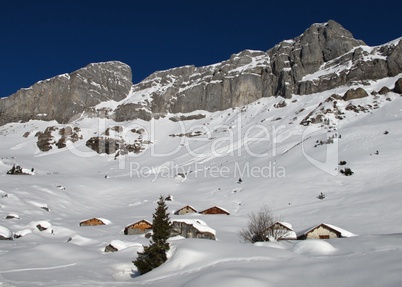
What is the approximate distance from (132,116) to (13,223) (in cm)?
11729

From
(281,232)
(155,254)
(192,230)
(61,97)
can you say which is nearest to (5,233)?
(192,230)

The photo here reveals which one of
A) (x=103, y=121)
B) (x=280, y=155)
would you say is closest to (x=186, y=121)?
(x=103, y=121)

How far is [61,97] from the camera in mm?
168250

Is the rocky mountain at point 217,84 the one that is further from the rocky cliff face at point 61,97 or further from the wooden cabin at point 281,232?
the wooden cabin at point 281,232

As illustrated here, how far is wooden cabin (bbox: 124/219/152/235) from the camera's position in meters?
41.1

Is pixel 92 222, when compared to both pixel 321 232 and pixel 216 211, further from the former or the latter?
pixel 321 232

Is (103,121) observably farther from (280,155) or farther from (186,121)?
(280,155)

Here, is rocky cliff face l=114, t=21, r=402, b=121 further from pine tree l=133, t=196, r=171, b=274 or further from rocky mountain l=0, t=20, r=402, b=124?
pine tree l=133, t=196, r=171, b=274

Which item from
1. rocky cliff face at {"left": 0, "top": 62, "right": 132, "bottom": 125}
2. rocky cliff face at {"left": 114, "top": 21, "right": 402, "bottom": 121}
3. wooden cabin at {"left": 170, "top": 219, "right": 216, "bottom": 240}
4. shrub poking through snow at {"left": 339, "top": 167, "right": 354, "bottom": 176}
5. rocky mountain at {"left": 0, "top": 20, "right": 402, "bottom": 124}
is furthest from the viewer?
rocky cliff face at {"left": 0, "top": 62, "right": 132, "bottom": 125}

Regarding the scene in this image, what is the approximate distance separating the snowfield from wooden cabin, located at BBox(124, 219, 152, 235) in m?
2.23

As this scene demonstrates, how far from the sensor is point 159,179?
7912 cm

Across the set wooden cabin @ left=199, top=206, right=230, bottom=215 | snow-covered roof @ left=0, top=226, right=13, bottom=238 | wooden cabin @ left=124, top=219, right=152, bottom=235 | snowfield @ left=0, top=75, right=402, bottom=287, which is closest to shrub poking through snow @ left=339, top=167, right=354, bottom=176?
snowfield @ left=0, top=75, right=402, bottom=287

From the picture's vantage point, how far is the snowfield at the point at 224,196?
15.9 meters

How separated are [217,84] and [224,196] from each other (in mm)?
105753
